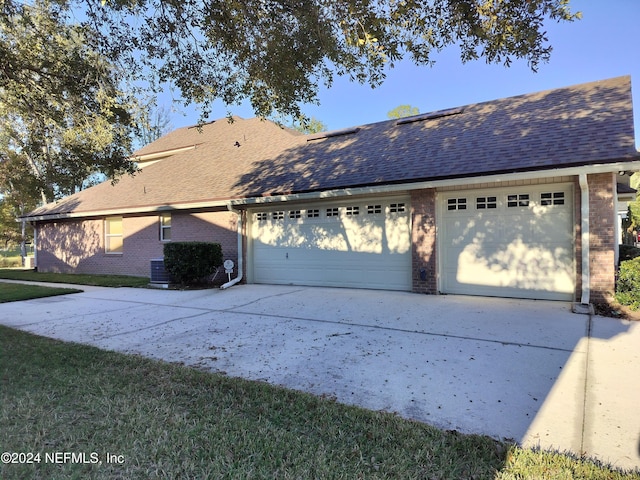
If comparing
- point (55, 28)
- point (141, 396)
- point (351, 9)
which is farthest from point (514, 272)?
point (55, 28)

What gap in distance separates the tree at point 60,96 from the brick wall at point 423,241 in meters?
6.65

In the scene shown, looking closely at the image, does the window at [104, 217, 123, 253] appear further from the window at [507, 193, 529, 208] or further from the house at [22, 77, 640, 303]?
the window at [507, 193, 529, 208]

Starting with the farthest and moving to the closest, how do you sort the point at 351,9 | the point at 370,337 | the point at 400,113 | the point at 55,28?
1. the point at 400,113
2. the point at 55,28
3. the point at 370,337
4. the point at 351,9

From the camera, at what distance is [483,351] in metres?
5.02

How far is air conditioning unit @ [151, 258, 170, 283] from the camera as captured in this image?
1234cm

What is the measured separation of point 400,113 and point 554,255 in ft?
80.6

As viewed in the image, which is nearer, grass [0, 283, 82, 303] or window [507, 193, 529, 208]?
window [507, 193, 529, 208]

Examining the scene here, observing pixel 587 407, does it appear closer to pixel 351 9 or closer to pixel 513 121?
pixel 351 9

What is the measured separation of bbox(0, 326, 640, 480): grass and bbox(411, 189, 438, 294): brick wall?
623cm

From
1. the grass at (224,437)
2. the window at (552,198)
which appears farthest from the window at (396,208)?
the grass at (224,437)

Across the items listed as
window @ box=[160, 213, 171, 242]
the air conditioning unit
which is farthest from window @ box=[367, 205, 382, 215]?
window @ box=[160, 213, 171, 242]

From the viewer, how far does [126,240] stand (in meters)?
15.8

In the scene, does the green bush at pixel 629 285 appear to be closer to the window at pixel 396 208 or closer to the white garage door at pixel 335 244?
the white garage door at pixel 335 244

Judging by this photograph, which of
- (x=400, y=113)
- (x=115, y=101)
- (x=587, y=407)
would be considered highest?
(x=400, y=113)
